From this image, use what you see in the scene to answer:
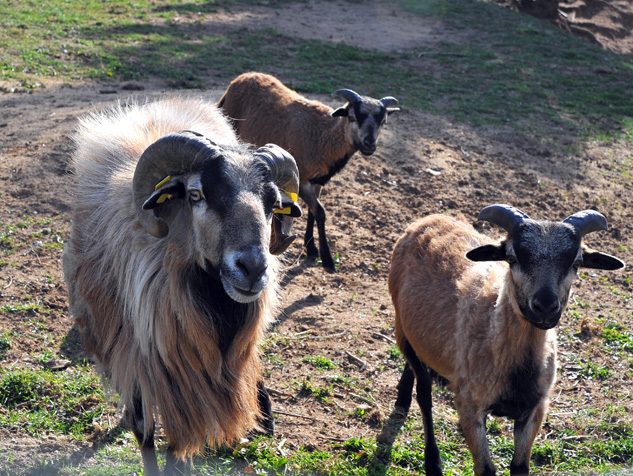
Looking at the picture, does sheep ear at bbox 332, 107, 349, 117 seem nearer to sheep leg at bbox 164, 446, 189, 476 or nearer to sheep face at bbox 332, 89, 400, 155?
sheep face at bbox 332, 89, 400, 155

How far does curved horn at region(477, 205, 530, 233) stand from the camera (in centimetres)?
402

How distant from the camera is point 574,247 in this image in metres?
3.82

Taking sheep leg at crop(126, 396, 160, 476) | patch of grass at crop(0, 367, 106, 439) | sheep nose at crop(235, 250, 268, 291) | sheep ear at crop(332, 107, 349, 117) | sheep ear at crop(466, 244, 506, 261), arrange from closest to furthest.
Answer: sheep nose at crop(235, 250, 268, 291) < sheep ear at crop(466, 244, 506, 261) < sheep leg at crop(126, 396, 160, 476) < patch of grass at crop(0, 367, 106, 439) < sheep ear at crop(332, 107, 349, 117)

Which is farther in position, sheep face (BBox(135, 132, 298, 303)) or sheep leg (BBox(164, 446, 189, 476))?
sheep leg (BBox(164, 446, 189, 476))

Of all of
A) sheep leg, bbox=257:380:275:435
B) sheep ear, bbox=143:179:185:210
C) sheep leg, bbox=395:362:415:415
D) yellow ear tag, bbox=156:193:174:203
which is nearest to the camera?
sheep ear, bbox=143:179:185:210

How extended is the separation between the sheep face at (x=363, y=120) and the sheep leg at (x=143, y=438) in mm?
4885

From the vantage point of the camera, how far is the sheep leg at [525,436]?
13.1 feet

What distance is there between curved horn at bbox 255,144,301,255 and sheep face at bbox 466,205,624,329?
4.14ft

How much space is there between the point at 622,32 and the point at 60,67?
17967 millimetres

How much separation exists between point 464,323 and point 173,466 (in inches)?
90.6

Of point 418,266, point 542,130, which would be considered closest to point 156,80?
point 542,130

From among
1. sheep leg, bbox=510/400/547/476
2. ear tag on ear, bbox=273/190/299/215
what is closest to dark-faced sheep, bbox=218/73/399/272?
ear tag on ear, bbox=273/190/299/215

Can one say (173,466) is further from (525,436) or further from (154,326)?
(525,436)

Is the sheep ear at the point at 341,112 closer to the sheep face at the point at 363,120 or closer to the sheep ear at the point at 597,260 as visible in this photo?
the sheep face at the point at 363,120
